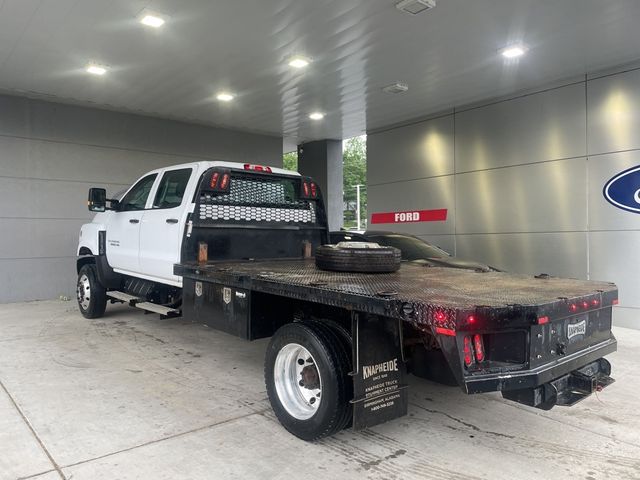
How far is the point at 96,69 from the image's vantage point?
8.15 m

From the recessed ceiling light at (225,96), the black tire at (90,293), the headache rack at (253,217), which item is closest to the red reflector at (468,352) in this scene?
the headache rack at (253,217)

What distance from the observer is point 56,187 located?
33.4ft

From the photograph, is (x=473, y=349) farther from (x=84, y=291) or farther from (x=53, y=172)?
(x=53, y=172)

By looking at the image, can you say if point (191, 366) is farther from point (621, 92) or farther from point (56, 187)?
point (621, 92)

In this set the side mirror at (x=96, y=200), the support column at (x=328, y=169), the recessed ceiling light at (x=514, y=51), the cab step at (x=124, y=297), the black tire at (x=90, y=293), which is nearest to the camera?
the cab step at (x=124, y=297)

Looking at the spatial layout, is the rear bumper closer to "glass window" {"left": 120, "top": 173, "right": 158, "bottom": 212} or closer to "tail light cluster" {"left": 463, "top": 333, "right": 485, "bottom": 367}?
"tail light cluster" {"left": 463, "top": 333, "right": 485, "bottom": 367}

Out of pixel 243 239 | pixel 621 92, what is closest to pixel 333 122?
pixel 621 92

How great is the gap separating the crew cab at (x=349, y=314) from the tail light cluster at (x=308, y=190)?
0.31 meters

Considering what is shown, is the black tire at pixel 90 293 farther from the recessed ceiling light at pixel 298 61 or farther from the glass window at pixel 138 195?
the recessed ceiling light at pixel 298 61

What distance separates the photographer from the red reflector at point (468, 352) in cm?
251

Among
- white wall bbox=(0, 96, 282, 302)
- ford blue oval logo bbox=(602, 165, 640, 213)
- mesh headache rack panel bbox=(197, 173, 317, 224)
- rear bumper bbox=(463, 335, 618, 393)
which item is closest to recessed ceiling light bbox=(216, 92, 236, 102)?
white wall bbox=(0, 96, 282, 302)

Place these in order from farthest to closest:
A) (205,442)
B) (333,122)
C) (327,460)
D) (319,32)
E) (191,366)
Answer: (333,122)
(319,32)
(191,366)
(205,442)
(327,460)

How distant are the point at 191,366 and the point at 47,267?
666 centimetres

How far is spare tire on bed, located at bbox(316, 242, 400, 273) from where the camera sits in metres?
4.00
